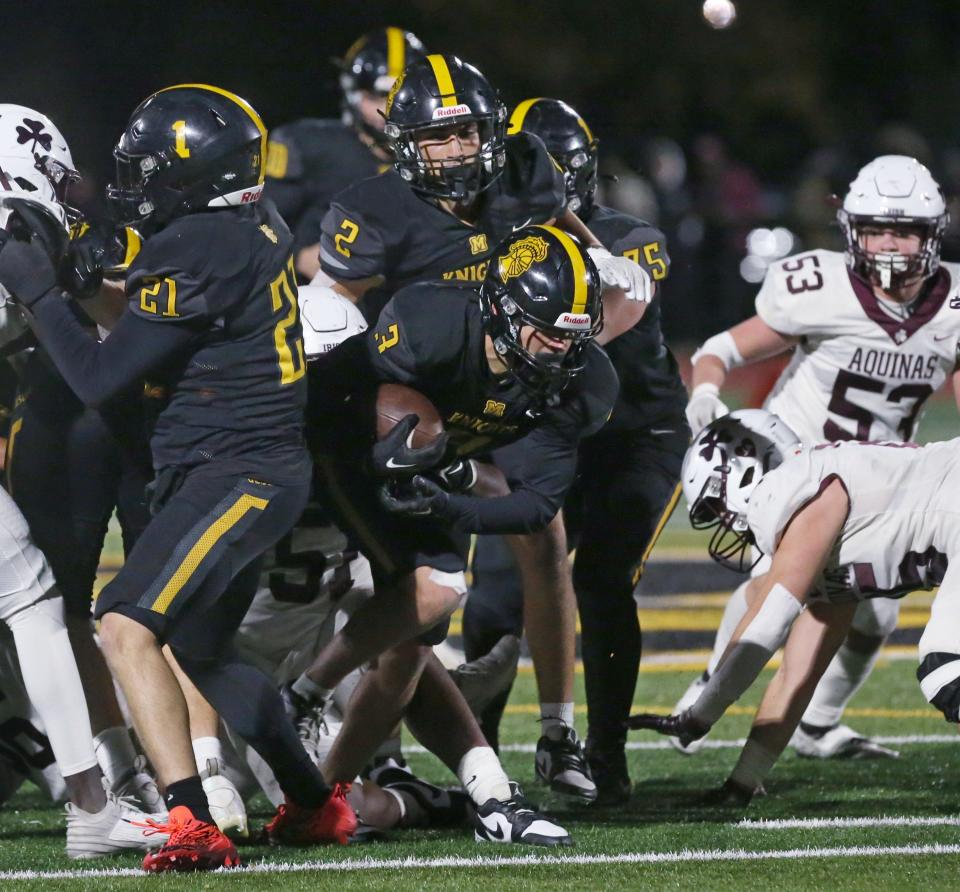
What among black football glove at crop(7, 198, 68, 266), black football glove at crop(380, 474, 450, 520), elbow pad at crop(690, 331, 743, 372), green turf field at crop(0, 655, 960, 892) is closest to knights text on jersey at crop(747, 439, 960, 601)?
green turf field at crop(0, 655, 960, 892)

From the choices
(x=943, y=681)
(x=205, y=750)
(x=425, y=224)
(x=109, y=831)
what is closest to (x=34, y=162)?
(x=425, y=224)

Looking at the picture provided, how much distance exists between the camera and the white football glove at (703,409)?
501 centimetres

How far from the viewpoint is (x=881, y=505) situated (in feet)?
13.6

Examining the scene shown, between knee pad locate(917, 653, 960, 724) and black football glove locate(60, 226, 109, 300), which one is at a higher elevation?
black football glove locate(60, 226, 109, 300)

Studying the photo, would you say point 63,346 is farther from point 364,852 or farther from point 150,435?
point 364,852

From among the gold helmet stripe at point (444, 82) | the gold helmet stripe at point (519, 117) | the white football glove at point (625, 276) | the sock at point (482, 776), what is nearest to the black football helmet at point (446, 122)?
the gold helmet stripe at point (444, 82)

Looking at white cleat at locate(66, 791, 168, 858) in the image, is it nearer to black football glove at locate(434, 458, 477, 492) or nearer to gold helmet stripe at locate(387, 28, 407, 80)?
black football glove at locate(434, 458, 477, 492)

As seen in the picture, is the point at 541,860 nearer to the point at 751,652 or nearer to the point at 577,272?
the point at 751,652

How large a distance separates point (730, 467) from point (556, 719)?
798mm

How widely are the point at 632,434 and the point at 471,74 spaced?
1069 mm

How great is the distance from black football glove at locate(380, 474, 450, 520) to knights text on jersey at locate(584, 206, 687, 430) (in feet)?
3.78

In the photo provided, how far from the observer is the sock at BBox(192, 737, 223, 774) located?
4214 mm

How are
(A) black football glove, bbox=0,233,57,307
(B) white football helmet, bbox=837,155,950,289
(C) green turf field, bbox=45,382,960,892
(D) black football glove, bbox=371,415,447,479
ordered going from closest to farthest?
(C) green turf field, bbox=45,382,960,892 → (A) black football glove, bbox=0,233,57,307 → (D) black football glove, bbox=371,415,447,479 → (B) white football helmet, bbox=837,155,950,289

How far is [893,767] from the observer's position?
5.02 metres
